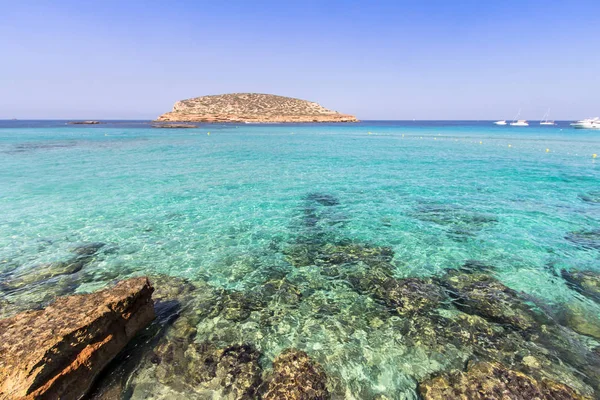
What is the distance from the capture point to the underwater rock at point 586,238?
9750 millimetres

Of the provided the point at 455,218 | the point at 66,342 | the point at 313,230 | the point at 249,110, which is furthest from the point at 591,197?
the point at 249,110

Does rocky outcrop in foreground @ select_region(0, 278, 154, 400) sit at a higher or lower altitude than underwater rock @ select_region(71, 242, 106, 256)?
higher

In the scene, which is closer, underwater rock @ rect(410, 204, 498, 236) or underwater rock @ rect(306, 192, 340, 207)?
underwater rock @ rect(410, 204, 498, 236)

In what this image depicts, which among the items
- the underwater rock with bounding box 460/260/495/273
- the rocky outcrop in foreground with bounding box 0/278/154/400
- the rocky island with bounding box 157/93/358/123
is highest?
the rocky island with bounding box 157/93/358/123

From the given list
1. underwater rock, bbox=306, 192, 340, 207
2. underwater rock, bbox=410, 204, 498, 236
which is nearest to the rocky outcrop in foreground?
underwater rock, bbox=306, 192, 340, 207

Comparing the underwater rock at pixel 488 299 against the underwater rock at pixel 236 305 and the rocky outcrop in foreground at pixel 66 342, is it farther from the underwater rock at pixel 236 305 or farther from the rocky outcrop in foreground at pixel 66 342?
the rocky outcrop in foreground at pixel 66 342

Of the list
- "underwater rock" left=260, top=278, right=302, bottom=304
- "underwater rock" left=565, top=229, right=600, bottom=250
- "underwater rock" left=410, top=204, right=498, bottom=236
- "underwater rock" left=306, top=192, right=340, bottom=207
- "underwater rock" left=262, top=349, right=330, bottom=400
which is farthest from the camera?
"underwater rock" left=306, top=192, right=340, bottom=207

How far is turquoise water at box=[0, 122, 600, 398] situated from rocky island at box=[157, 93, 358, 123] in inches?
3998

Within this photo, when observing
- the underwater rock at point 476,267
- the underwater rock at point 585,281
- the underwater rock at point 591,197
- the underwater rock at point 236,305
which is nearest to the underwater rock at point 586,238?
the underwater rock at point 585,281

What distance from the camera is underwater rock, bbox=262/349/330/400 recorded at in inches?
179

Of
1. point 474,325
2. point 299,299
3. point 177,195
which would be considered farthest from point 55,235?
point 474,325

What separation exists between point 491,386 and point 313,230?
7.23 m

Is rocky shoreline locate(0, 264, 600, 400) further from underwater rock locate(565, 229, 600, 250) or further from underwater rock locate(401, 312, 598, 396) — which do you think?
underwater rock locate(565, 229, 600, 250)

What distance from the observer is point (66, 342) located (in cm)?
417
